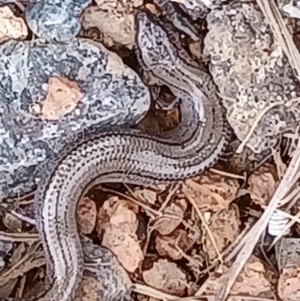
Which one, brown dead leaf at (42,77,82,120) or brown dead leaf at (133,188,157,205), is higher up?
brown dead leaf at (42,77,82,120)

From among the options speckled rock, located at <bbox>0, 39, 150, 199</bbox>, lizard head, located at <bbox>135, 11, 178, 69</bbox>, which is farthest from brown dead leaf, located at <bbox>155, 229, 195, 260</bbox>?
lizard head, located at <bbox>135, 11, 178, 69</bbox>

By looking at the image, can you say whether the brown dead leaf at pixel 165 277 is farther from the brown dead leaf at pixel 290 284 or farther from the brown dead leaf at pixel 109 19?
the brown dead leaf at pixel 109 19

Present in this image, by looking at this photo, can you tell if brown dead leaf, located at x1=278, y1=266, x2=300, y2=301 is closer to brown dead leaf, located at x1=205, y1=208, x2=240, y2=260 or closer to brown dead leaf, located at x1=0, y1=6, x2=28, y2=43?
brown dead leaf, located at x1=205, y1=208, x2=240, y2=260

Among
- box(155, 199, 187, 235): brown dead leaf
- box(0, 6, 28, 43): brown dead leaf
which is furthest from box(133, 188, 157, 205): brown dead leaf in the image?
box(0, 6, 28, 43): brown dead leaf

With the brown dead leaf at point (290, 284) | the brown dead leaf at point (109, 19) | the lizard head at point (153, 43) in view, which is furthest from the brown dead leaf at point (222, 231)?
the brown dead leaf at point (109, 19)

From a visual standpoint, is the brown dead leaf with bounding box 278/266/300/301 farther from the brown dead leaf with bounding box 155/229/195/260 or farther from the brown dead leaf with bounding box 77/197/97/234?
the brown dead leaf with bounding box 77/197/97/234

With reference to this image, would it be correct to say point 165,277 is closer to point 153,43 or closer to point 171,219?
point 171,219

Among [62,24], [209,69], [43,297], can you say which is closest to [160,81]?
[209,69]

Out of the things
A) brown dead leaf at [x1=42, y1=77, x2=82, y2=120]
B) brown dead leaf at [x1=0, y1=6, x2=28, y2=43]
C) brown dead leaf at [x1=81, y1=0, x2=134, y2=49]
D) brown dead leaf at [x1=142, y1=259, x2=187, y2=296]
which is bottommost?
brown dead leaf at [x1=142, y1=259, x2=187, y2=296]
